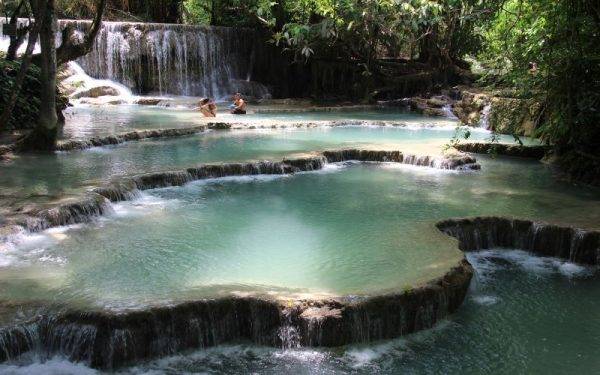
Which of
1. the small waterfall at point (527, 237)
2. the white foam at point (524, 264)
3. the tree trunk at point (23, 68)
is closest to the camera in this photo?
the white foam at point (524, 264)

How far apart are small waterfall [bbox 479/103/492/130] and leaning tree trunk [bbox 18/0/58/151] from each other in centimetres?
1090

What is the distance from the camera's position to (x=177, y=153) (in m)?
12.0

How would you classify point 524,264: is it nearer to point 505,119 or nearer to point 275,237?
point 275,237

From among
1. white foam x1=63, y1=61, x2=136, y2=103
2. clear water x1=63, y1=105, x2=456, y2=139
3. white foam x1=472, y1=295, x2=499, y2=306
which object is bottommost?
white foam x1=472, y1=295, x2=499, y2=306

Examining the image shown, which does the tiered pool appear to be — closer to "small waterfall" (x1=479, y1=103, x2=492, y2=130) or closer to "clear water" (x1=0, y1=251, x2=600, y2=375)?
"clear water" (x1=0, y1=251, x2=600, y2=375)

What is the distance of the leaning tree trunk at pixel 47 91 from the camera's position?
10.6m

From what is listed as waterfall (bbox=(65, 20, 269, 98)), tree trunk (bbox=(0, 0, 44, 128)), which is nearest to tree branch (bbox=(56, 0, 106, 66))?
tree trunk (bbox=(0, 0, 44, 128))

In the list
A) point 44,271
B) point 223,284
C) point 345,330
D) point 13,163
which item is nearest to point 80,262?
point 44,271

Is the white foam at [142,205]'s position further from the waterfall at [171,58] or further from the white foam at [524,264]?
the waterfall at [171,58]

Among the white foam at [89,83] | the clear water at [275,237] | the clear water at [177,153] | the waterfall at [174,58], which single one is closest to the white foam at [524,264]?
the clear water at [275,237]

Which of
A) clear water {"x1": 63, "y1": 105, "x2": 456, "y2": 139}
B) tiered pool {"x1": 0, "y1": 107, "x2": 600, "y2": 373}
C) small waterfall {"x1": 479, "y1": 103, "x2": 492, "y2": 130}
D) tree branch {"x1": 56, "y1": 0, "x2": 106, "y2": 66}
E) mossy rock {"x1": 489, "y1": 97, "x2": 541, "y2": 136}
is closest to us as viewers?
tiered pool {"x1": 0, "y1": 107, "x2": 600, "y2": 373}

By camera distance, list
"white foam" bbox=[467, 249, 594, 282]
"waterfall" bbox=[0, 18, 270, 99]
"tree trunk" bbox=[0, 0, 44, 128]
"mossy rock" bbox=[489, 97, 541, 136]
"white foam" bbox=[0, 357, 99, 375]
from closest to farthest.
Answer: "white foam" bbox=[0, 357, 99, 375] < "white foam" bbox=[467, 249, 594, 282] < "tree trunk" bbox=[0, 0, 44, 128] < "mossy rock" bbox=[489, 97, 541, 136] < "waterfall" bbox=[0, 18, 270, 99]

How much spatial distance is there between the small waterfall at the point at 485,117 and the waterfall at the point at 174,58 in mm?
10805

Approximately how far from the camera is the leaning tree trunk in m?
10.6
